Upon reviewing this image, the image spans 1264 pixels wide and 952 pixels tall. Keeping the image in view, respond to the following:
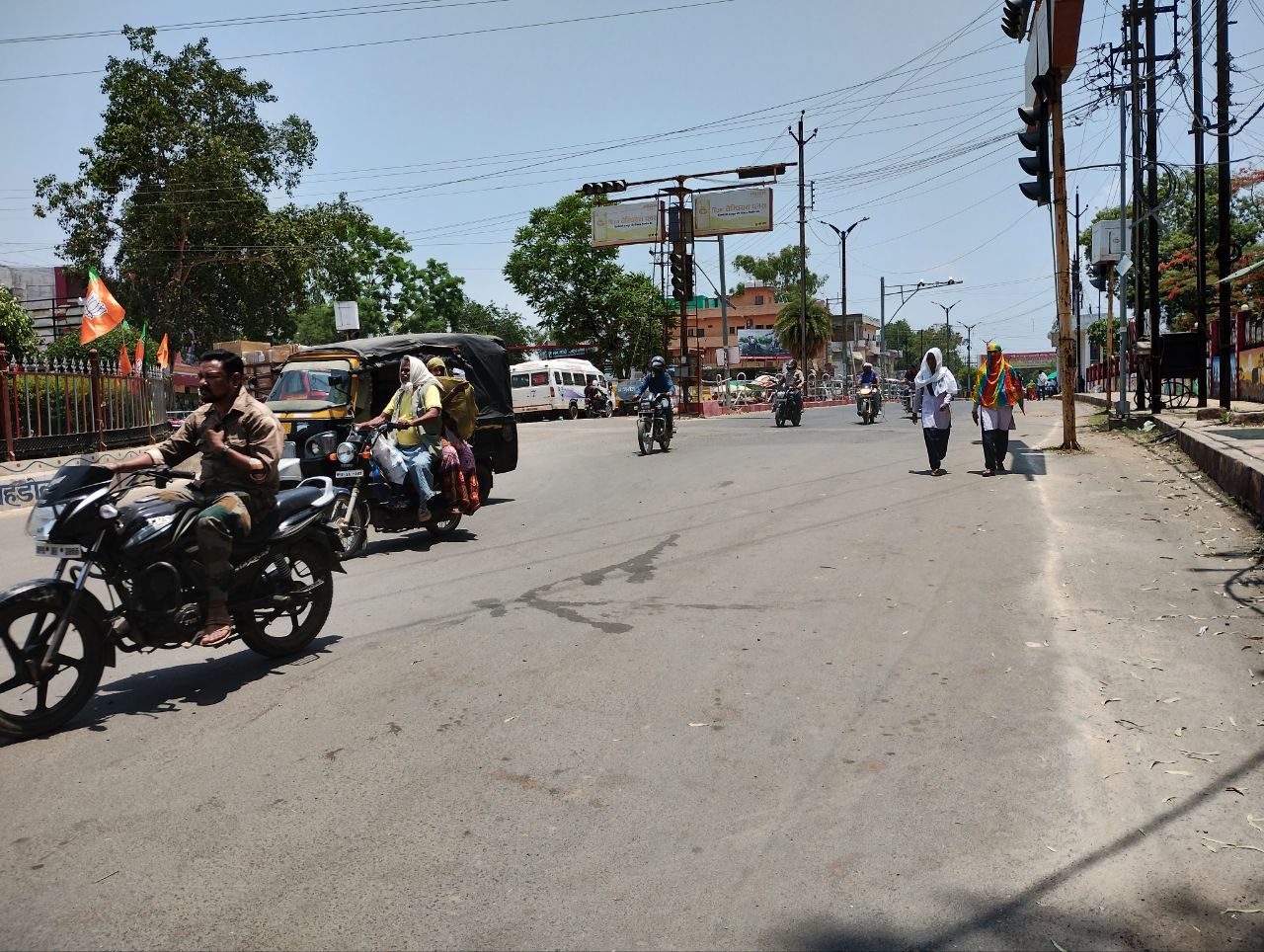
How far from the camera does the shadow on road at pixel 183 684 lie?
494 centimetres

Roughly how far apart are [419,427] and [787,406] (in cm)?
1893

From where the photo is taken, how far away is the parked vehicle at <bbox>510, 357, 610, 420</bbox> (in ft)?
138

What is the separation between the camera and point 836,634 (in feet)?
19.9

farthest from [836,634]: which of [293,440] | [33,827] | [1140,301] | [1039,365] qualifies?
[1039,365]

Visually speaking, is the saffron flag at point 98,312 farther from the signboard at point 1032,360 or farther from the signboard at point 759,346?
the signboard at point 1032,360

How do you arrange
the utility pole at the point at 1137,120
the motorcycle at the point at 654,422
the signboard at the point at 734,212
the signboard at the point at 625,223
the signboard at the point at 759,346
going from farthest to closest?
1. the signboard at the point at 759,346
2. the signboard at the point at 625,223
3. the signboard at the point at 734,212
4. the utility pole at the point at 1137,120
5. the motorcycle at the point at 654,422

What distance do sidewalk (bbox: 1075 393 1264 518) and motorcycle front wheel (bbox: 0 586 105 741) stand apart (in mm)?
9189

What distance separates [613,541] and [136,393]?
14.8 meters

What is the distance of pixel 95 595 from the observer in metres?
4.93

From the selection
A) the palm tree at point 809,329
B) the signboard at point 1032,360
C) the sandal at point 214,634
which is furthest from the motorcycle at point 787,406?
the signboard at point 1032,360

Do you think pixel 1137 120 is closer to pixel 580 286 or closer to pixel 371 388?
pixel 371 388

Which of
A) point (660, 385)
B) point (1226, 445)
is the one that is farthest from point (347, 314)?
point (1226, 445)

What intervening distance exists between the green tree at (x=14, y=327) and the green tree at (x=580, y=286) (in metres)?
37.2

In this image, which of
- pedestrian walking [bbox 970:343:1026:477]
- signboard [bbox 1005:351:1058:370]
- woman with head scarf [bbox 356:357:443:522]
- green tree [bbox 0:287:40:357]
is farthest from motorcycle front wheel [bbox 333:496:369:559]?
signboard [bbox 1005:351:1058:370]
